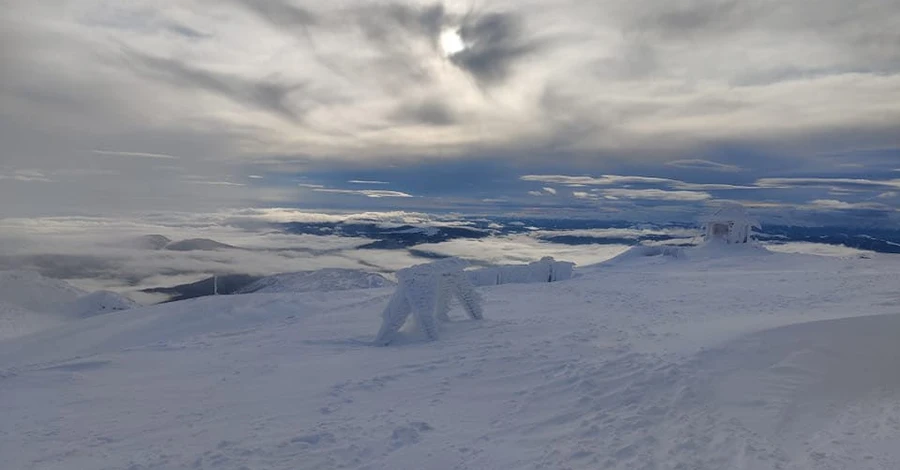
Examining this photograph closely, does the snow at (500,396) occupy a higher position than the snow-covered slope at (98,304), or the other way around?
the snow at (500,396)

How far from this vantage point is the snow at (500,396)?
9.01 metres

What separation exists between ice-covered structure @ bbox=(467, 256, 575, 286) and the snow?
14.0 metres

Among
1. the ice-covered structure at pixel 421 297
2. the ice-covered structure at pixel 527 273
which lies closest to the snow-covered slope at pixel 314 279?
the ice-covered structure at pixel 527 273

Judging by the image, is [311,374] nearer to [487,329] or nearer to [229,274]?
[487,329]

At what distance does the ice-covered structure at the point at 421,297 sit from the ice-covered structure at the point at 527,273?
15.8 m

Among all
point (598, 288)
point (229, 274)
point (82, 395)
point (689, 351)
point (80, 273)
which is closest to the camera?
point (82, 395)

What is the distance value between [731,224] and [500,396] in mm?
41688

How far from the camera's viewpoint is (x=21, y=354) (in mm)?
24219

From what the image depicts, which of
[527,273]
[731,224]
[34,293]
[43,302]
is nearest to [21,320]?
[43,302]

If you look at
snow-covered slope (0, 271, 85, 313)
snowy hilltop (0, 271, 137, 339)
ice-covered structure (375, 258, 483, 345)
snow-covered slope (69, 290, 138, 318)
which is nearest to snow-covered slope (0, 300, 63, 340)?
snowy hilltop (0, 271, 137, 339)

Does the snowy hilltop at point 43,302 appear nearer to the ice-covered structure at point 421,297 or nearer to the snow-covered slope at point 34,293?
the snow-covered slope at point 34,293

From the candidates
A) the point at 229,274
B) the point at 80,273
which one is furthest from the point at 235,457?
the point at 80,273

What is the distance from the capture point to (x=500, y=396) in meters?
11.7

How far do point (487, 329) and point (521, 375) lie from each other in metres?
5.16
